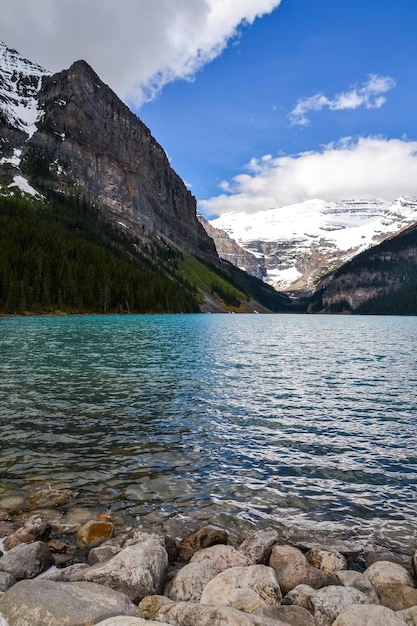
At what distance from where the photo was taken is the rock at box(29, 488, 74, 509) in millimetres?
12750

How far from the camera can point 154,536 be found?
1068 cm

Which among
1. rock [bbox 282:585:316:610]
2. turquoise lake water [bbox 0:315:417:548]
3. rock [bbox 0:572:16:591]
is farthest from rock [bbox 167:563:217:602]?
rock [bbox 0:572:16:591]

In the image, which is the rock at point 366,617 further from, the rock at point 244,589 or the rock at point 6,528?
the rock at point 6,528

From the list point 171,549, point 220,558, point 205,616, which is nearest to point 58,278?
point 171,549

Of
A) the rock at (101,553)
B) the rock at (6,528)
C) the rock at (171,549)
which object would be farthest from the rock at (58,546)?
the rock at (171,549)

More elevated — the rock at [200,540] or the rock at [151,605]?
the rock at [151,605]

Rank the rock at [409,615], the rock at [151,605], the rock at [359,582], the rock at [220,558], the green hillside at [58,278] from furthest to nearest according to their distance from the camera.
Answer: the green hillside at [58,278], the rock at [220,558], the rock at [359,582], the rock at [409,615], the rock at [151,605]

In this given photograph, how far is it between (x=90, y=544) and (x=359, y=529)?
7469mm

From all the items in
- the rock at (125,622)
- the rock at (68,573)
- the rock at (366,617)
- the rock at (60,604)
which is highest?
the rock at (125,622)

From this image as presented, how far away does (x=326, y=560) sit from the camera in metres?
9.95

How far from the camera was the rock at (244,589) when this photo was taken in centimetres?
774

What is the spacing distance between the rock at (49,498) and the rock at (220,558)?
5.24m

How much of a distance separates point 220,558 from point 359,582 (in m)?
3.02

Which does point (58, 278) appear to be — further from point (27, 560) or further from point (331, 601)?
point (331, 601)
